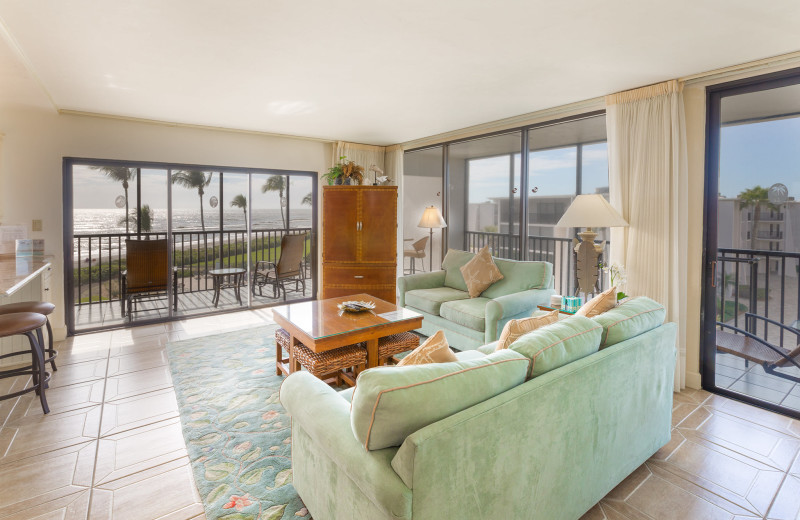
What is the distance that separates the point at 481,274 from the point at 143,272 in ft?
13.4

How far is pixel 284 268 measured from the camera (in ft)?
19.4

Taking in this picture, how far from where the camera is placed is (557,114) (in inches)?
166

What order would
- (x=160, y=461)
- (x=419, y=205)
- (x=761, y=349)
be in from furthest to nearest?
(x=419, y=205)
(x=761, y=349)
(x=160, y=461)

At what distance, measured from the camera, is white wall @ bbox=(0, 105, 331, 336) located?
4074mm

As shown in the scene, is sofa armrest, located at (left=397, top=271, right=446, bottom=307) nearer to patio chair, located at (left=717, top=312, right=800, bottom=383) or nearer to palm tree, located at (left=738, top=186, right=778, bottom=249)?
patio chair, located at (left=717, top=312, right=800, bottom=383)

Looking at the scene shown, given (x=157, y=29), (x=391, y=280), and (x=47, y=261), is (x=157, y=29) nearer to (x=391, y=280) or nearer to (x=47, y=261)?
(x=47, y=261)

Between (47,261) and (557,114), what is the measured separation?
541 centimetres

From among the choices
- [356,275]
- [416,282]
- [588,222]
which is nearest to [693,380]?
[588,222]

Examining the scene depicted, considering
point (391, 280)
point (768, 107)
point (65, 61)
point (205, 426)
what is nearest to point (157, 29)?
point (65, 61)

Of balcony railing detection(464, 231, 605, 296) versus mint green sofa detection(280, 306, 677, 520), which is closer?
mint green sofa detection(280, 306, 677, 520)

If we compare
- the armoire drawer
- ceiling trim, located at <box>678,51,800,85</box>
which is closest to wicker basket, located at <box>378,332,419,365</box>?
the armoire drawer

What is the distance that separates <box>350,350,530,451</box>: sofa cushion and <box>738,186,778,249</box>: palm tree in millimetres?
3084

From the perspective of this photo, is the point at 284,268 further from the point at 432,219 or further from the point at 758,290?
the point at 758,290

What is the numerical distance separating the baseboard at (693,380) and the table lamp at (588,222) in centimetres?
103
